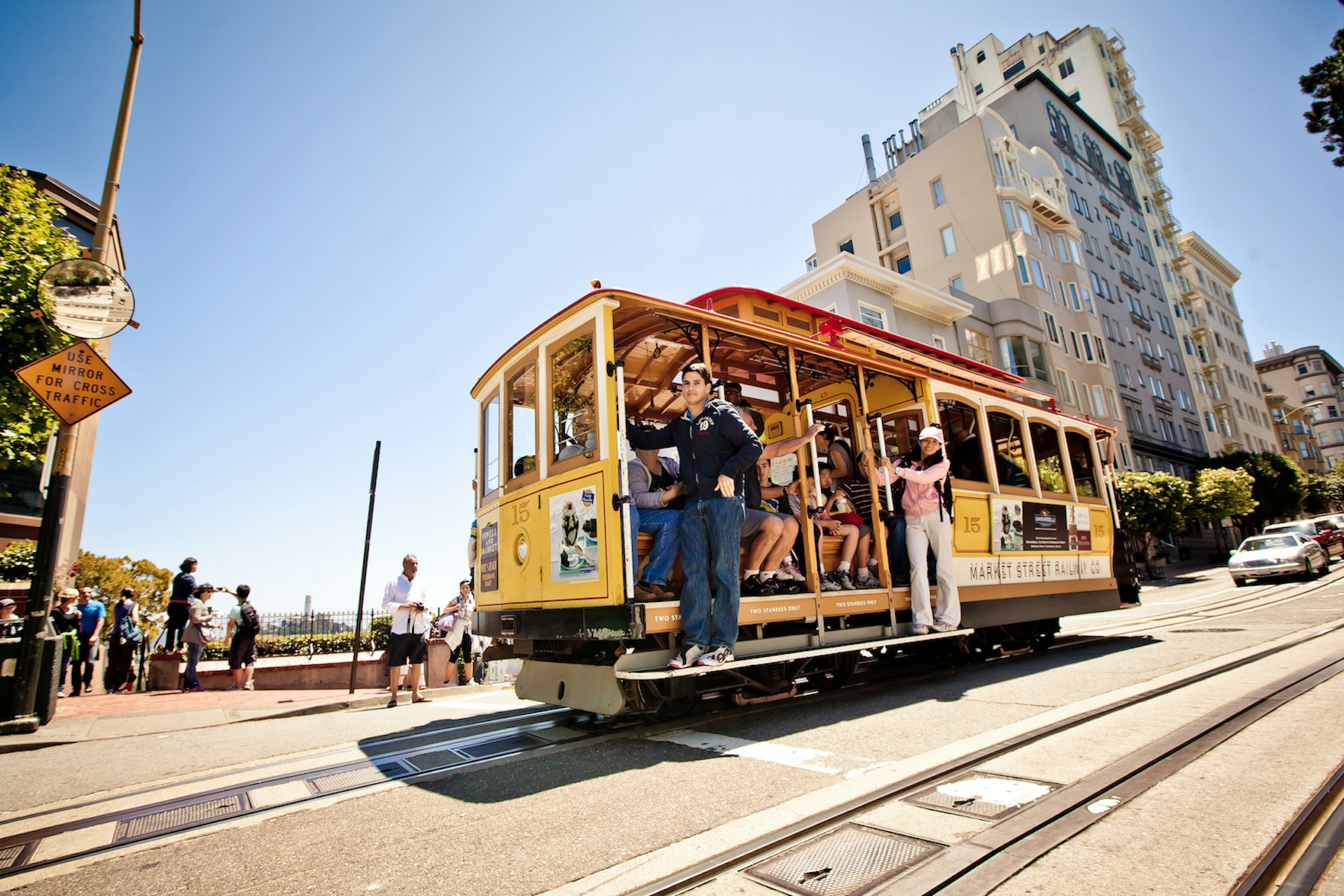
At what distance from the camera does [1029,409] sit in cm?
871

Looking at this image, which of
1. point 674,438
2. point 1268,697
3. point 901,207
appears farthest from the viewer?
point 901,207

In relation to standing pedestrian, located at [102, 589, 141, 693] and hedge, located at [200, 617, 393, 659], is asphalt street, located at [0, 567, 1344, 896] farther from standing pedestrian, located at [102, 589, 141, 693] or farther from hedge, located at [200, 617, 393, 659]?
hedge, located at [200, 617, 393, 659]

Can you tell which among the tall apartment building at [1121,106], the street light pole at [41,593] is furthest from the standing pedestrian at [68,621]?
the tall apartment building at [1121,106]

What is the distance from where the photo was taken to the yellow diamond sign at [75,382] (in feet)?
19.9

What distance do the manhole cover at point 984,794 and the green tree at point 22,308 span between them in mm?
10692

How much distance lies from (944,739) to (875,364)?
3.80 m

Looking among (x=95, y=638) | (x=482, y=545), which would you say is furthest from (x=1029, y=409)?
(x=95, y=638)

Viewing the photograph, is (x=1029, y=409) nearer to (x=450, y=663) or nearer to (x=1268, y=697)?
(x=1268, y=697)

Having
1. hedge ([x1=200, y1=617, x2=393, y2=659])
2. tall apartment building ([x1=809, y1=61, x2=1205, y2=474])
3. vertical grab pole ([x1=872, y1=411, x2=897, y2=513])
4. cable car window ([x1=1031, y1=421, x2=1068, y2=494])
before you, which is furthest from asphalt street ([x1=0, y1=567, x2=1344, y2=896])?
tall apartment building ([x1=809, y1=61, x2=1205, y2=474])

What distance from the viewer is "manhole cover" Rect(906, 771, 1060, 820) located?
2844mm

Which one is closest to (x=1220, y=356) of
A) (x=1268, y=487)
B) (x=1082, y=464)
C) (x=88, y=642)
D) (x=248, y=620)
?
(x=1268, y=487)

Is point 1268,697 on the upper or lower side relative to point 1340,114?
lower

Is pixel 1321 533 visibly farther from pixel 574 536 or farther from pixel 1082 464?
pixel 574 536

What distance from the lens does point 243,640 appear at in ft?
34.5
